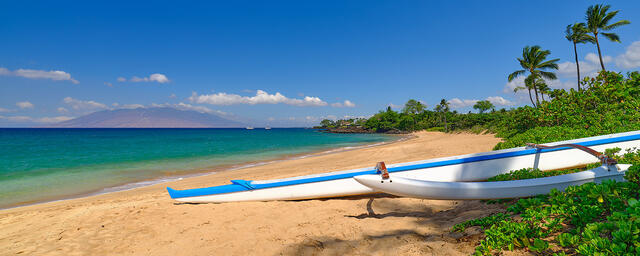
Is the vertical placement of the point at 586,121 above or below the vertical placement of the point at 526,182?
above

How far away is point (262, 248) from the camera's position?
2.95 metres

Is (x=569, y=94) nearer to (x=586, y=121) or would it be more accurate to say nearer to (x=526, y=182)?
(x=586, y=121)

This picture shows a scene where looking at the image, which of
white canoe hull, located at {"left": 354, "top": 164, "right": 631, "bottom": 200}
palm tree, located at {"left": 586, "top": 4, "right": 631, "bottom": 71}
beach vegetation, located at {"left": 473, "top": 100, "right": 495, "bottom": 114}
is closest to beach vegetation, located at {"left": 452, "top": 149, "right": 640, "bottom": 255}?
white canoe hull, located at {"left": 354, "top": 164, "right": 631, "bottom": 200}

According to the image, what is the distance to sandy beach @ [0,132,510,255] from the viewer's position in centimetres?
279

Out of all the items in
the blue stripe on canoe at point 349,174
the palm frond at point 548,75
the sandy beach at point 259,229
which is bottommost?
the sandy beach at point 259,229

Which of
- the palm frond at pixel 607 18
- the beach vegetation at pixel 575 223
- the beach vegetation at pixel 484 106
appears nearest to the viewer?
the beach vegetation at pixel 575 223

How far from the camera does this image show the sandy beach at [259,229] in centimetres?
279

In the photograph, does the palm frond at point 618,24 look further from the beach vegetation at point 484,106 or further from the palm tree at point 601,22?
the beach vegetation at point 484,106

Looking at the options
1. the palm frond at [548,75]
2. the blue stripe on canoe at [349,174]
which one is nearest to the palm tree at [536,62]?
the palm frond at [548,75]

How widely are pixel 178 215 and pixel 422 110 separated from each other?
71.5 metres

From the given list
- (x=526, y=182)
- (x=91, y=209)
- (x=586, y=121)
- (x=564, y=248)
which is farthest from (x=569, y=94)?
(x=91, y=209)

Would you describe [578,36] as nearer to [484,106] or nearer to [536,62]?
[536,62]

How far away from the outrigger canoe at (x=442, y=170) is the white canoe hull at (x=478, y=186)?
1.55m

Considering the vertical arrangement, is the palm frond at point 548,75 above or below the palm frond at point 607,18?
below
